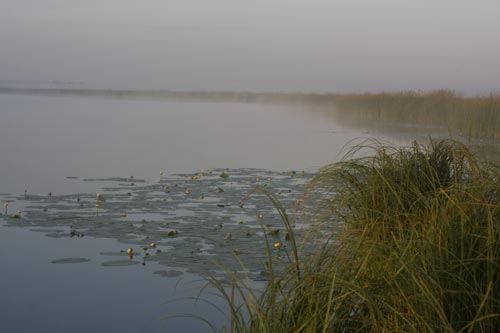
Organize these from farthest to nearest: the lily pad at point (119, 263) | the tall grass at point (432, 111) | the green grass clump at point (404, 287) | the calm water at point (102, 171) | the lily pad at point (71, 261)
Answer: the tall grass at point (432, 111) → the lily pad at point (71, 261) → the lily pad at point (119, 263) → the calm water at point (102, 171) → the green grass clump at point (404, 287)

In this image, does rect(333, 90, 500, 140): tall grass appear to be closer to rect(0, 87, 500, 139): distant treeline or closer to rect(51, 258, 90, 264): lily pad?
rect(0, 87, 500, 139): distant treeline

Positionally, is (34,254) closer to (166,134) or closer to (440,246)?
(440,246)

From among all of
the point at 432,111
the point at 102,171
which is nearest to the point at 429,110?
the point at 432,111

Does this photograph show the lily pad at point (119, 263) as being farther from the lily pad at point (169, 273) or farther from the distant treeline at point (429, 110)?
the distant treeline at point (429, 110)


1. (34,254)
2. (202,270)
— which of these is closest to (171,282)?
(202,270)

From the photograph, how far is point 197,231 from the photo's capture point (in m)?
7.09

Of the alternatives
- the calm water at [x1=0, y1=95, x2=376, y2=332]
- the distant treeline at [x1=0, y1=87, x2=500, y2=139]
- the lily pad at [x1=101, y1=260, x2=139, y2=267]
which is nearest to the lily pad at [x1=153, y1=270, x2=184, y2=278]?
the calm water at [x1=0, y1=95, x2=376, y2=332]

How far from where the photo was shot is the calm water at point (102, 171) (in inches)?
199

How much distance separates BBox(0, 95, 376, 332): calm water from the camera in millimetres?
5062

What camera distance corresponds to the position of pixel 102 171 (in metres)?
11.9

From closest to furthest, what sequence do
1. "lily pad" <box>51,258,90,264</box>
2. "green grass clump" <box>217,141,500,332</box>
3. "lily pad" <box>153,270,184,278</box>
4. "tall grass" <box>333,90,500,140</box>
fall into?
"green grass clump" <box>217,141,500,332</box>
"lily pad" <box>153,270,184,278</box>
"lily pad" <box>51,258,90,264</box>
"tall grass" <box>333,90,500,140</box>

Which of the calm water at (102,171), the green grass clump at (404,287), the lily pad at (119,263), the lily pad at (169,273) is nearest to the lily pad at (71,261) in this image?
the calm water at (102,171)

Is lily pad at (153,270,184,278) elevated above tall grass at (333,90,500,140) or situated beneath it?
situated beneath

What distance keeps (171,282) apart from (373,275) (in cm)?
251
